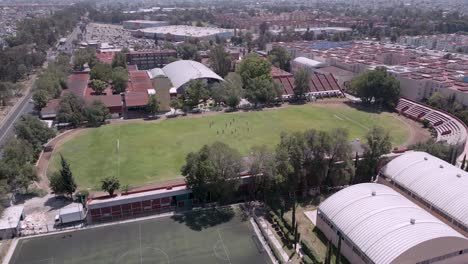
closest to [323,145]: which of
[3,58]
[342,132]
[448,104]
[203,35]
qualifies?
[342,132]

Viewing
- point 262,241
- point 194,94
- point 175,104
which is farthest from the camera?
point 194,94

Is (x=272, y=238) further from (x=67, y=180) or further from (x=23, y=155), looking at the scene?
(x=23, y=155)

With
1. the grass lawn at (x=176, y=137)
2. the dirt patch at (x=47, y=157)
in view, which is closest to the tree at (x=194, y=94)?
the grass lawn at (x=176, y=137)

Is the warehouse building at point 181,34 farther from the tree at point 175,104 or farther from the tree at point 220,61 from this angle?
the tree at point 175,104

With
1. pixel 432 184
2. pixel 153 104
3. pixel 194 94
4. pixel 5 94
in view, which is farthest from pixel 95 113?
pixel 432 184

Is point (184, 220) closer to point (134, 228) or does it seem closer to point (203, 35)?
point (134, 228)

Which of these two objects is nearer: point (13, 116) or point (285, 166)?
point (285, 166)

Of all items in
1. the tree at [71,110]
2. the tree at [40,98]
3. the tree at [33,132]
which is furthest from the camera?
the tree at [40,98]

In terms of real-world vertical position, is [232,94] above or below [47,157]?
above
